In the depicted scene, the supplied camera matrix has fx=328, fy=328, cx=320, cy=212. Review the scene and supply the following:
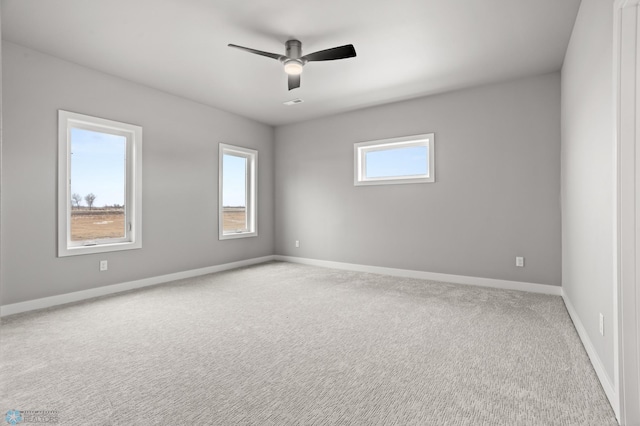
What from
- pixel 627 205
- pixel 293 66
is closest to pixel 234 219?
pixel 293 66

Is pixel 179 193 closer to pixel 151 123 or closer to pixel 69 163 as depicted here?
pixel 151 123

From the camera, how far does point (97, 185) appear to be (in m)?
4.09

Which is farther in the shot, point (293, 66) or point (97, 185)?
point (97, 185)

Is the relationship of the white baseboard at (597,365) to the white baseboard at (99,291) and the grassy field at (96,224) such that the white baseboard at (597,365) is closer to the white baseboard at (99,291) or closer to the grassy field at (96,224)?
the white baseboard at (99,291)

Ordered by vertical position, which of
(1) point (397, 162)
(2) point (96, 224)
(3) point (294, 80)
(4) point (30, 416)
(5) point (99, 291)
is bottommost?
(4) point (30, 416)

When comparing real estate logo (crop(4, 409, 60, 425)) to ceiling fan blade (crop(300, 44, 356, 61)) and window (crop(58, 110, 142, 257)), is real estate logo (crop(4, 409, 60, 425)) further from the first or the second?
ceiling fan blade (crop(300, 44, 356, 61))

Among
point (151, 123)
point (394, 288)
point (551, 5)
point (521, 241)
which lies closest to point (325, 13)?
point (551, 5)

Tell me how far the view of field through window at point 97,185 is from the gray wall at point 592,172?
4912 mm

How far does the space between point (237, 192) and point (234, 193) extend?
3.2 inches

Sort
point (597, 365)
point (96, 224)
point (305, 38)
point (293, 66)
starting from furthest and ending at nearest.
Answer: point (96, 224) < point (293, 66) < point (305, 38) < point (597, 365)

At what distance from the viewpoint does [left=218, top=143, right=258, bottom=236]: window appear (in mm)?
5586

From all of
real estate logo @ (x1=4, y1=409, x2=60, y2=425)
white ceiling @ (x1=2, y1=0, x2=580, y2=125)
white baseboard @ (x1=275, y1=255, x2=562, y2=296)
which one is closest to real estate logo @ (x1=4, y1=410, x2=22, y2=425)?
real estate logo @ (x1=4, y1=409, x2=60, y2=425)

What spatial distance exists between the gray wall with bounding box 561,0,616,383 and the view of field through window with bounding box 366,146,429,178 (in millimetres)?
1902

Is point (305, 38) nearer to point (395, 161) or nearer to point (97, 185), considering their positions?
point (395, 161)
